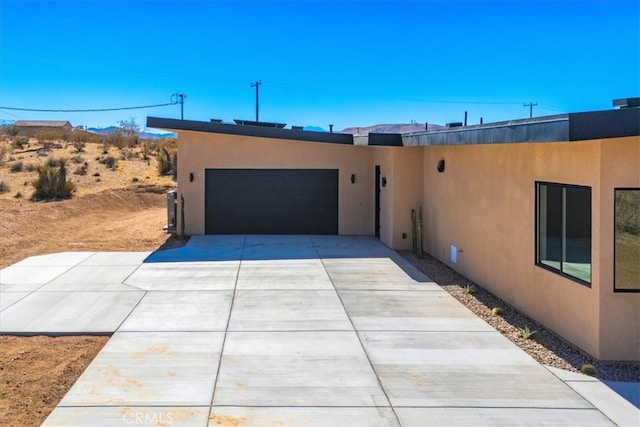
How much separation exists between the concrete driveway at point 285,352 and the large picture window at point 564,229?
129 cm

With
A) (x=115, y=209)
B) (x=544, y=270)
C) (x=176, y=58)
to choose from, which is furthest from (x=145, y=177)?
(x=544, y=270)

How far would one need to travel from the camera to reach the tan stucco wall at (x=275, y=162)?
699 inches

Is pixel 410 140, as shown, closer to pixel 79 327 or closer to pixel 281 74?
pixel 79 327

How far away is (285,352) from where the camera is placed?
289 inches

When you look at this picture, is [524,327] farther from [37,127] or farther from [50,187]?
[37,127]

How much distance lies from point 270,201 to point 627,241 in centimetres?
1225

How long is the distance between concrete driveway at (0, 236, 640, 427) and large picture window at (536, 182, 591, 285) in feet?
4.22

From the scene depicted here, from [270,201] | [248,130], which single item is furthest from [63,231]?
[248,130]

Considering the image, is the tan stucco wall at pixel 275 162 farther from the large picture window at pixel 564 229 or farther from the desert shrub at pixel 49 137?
the desert shrub at pixel 49 137

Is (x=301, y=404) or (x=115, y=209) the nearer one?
(x=301, y=404)

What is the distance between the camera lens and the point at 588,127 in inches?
245

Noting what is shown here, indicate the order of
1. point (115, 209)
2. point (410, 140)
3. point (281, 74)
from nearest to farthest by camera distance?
point (410, 140), point (115, 209), point (281, 74)

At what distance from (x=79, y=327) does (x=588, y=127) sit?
696 cm

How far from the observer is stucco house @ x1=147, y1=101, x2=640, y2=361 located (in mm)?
6902
